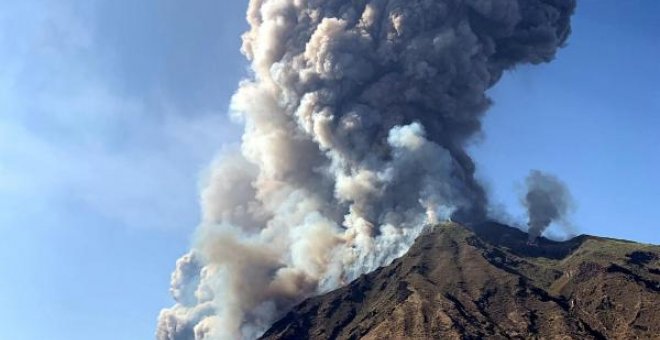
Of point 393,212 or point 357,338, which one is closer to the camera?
point 357,338

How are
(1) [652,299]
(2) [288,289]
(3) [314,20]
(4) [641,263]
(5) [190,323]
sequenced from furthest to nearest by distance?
(5) [190,323] → (3) [314,20] → (2) [288,289] → (4) [641,263] → (1) [652,299]

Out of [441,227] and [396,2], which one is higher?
[396,2]

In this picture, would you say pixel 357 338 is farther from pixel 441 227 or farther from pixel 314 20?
pixel 314 20

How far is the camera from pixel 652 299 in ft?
338

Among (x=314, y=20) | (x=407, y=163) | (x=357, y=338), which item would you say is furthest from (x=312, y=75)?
(x=357, y=338)

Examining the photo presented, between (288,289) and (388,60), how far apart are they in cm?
4276

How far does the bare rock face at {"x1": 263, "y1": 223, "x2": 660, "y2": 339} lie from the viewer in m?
100

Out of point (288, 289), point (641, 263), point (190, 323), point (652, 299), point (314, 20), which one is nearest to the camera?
point (652, 299)

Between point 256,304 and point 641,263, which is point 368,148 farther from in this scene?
point 641,263

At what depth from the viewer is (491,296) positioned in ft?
361

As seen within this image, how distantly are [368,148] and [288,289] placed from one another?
88.5 ft

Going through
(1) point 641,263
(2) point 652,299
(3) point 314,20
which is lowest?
(2) point 652,299

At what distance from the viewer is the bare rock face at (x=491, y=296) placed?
10000 cm

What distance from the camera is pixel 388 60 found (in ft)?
449
